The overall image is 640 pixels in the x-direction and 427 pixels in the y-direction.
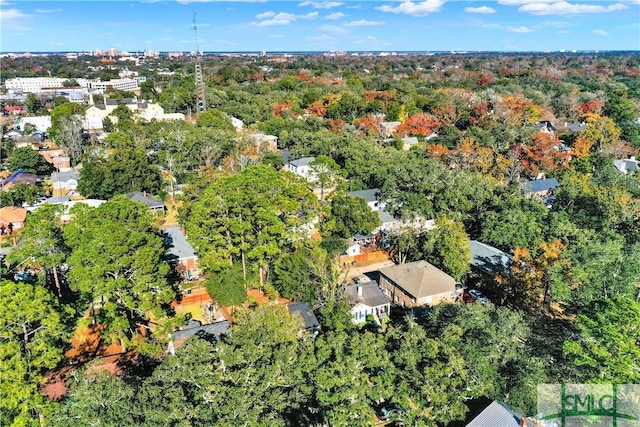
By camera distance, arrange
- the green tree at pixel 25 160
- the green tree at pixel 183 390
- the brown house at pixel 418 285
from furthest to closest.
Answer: the green tree at pixel 25 160
the brown house at pixel 418 285
the green tree at pixel 183 390

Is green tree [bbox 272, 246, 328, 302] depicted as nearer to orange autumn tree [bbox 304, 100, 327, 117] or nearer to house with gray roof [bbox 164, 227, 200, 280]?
house with gray roof [bbox 164, 227, 200, 280]

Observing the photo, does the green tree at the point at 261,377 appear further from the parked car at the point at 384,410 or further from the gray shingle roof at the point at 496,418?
the gray shingle roof at the point at 496,418

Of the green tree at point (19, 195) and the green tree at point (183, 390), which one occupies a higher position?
the green tree at point (183, 390)

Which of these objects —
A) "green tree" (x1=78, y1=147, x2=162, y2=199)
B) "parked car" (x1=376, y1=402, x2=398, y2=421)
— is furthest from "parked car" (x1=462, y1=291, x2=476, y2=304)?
"green tree" (x1=78, y1=147, x2=162, y2=199)

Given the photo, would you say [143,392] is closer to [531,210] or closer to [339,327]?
[339,327]

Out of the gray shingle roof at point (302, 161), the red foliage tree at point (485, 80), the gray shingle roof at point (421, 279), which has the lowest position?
the gray shingle roof at point (421, 279)

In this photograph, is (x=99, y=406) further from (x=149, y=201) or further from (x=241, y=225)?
(x=149, y=201)

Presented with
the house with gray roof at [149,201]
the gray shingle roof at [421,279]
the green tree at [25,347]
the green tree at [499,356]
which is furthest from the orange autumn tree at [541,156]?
the green tree at [25,347]

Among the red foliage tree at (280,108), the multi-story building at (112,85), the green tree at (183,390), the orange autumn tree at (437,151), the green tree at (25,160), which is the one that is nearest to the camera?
the green tree at (183,390)
